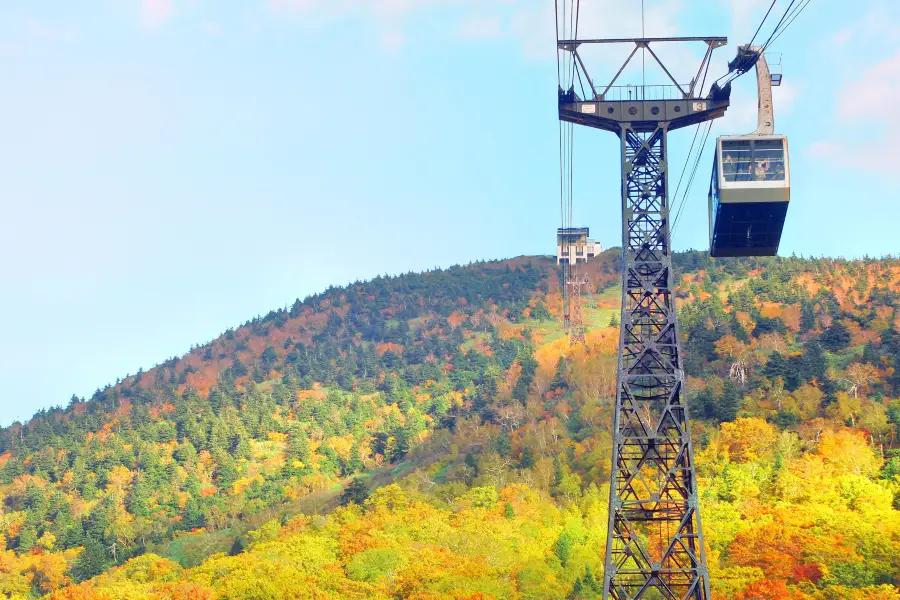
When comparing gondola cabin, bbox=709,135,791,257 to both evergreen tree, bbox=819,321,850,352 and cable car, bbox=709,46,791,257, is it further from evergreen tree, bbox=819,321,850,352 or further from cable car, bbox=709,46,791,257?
evergreen tree, bbox=819,321,850,352

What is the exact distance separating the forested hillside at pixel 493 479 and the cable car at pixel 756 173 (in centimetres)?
2638

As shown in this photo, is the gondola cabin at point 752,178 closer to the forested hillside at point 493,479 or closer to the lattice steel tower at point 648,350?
the lattice steel tower at point 648,350

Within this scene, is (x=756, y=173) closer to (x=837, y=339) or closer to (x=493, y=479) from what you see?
(x=493, y=479)

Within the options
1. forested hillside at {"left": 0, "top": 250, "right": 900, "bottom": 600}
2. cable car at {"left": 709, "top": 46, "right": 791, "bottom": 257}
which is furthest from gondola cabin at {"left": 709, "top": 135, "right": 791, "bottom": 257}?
forested hillside at {"left": 0, "top": 250, "right": 900, "bottom": 600}

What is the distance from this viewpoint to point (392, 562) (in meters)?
73.9

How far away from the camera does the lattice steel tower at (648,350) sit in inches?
1236

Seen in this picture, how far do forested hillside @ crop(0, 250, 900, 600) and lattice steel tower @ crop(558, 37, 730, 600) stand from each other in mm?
25004

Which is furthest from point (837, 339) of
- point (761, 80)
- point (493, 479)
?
→ point (761, 80)

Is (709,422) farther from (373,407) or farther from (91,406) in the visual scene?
(91,406)

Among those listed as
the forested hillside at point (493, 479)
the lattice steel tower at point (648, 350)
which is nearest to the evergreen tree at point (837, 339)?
the forested hillside at point (493, 479)

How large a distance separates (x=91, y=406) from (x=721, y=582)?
508 feet

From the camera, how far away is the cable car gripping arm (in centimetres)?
3250

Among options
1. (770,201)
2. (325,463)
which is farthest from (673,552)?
(325,463)

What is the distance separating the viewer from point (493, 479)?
306 ft
